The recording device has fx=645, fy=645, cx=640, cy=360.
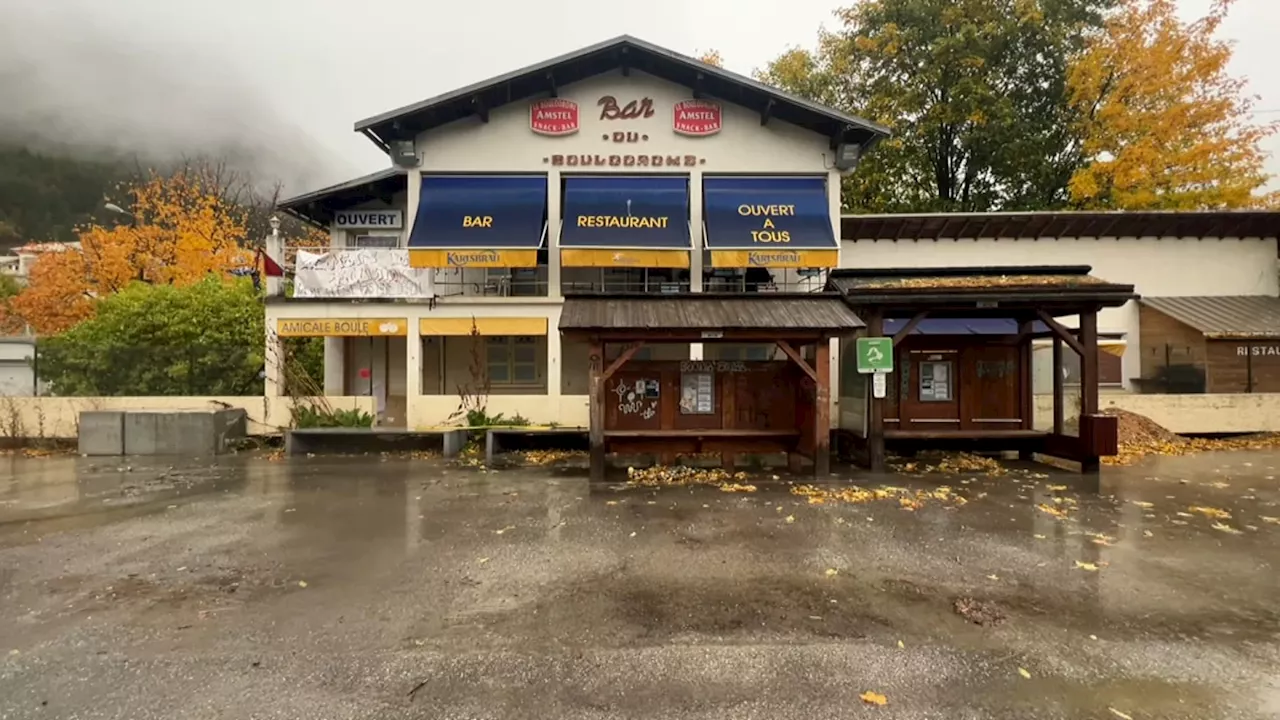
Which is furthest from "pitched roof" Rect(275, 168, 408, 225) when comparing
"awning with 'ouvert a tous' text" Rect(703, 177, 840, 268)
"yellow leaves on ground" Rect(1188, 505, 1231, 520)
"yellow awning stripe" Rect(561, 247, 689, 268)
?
"yellow leaves on ground" Rect(1188, 505, 1231, 520)

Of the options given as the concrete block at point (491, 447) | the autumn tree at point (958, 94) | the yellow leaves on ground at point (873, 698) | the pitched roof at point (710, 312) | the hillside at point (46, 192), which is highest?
the hillside at point (46, 192)

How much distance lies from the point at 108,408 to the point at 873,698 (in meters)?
17.7

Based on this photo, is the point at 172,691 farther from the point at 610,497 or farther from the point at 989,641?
the point at 610,497

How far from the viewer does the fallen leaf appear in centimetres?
361

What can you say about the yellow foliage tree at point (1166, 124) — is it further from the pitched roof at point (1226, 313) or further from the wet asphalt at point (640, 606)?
the wet asphalt at point (640, 606)

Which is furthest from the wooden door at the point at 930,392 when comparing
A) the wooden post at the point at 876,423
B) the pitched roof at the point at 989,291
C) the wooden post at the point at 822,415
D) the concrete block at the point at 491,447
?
the concrete block at the point at 491,447

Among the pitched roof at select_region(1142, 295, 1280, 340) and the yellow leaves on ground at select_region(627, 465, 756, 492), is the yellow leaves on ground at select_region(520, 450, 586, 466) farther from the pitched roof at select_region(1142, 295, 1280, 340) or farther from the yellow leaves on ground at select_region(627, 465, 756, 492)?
the pitched roof at select_region(1142, 295, 1280, 340)

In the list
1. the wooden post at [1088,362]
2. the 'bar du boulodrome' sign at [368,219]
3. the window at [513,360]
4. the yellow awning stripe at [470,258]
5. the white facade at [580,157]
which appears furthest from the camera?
the 'bar du boulodrome' sign at [368,219]

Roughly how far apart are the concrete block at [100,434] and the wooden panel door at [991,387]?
17.1 m

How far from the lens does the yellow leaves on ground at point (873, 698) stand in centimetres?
361

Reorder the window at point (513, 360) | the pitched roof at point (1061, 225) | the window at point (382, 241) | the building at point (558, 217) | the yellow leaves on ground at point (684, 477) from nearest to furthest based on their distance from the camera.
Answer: the yellow leaves on ground at point (684, 477) → the building at point (558, 217) → the window at point (513, 360) → the pitched roof at point (1061, 225) → the window at point (382, 241)

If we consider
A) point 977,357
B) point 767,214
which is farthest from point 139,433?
point 977,357

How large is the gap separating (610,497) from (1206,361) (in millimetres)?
16869

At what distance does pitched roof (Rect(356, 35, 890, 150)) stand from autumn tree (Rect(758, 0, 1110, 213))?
10.4 meters
